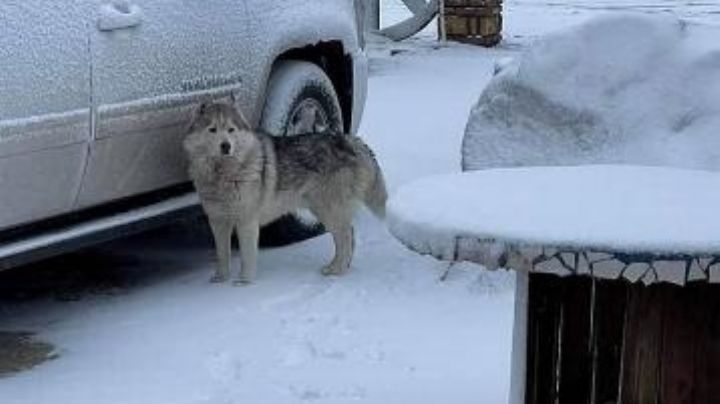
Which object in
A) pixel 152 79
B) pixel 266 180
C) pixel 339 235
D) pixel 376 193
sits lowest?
pixel 339 235

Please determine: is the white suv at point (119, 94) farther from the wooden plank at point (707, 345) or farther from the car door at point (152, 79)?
the wooden plank at point (707, 345)

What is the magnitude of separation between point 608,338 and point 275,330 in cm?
195

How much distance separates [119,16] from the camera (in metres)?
5.07

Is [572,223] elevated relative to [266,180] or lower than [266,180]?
elevated

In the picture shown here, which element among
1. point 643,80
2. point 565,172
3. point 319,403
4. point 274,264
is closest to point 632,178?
point 565,172

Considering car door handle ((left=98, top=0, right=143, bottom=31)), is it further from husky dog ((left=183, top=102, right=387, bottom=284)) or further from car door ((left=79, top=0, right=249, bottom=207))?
husky dog ((left=183, top=102, right=387, bottom=284))

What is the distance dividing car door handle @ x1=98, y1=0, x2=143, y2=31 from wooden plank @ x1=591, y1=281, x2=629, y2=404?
2.24 meters

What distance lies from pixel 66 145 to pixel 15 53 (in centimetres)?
45

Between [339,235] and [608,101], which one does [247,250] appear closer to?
[339,235]

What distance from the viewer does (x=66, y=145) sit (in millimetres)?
4938

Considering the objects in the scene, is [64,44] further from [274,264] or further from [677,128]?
[677,128]

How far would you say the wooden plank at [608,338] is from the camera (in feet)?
11.5

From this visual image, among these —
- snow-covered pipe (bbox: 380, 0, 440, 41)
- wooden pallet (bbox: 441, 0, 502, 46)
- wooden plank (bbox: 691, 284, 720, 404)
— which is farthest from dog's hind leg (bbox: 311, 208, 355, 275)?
snow-covered pipe (bbox: 380, 0, 440, 41)

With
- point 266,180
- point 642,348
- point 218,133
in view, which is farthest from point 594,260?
point 266,180
